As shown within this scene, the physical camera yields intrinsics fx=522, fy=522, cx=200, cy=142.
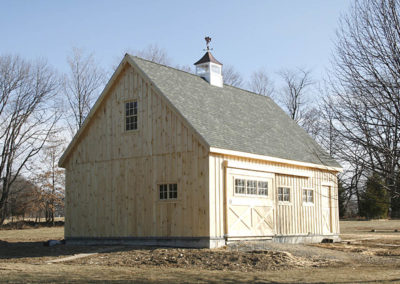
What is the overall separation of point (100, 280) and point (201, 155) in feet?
22.5

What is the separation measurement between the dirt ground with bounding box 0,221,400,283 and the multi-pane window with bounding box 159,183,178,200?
6.83 feet

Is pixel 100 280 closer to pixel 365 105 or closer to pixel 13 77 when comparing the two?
pixel 365 105

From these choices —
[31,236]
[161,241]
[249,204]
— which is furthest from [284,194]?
[31,236]

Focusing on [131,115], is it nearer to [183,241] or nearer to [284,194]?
[183,241]

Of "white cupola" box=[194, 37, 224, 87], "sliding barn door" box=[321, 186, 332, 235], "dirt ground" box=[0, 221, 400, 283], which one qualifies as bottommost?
"dirt ground" box=[0, 221, 400, 283]

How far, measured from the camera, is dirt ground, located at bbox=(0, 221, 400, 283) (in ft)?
39.1

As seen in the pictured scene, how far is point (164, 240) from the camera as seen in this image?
18062mm

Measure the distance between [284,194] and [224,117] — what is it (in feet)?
13.0

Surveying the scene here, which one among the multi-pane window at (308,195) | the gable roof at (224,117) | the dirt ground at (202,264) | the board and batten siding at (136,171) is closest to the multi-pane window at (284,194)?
the gable roof at (224,117)

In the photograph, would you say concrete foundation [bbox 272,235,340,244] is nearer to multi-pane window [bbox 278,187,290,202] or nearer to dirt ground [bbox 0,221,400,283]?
multi-pane window [bbox 278,187,290,202]

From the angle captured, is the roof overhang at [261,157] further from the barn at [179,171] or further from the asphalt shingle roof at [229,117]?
the asphalt shingle roof at [229,117]

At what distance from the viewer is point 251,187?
1909cm

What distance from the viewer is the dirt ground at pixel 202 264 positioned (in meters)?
11.9

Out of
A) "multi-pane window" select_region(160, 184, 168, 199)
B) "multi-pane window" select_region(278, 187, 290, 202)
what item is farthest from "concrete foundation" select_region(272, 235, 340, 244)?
"multi-pane window" select_region(160, 184, 168, 199)
